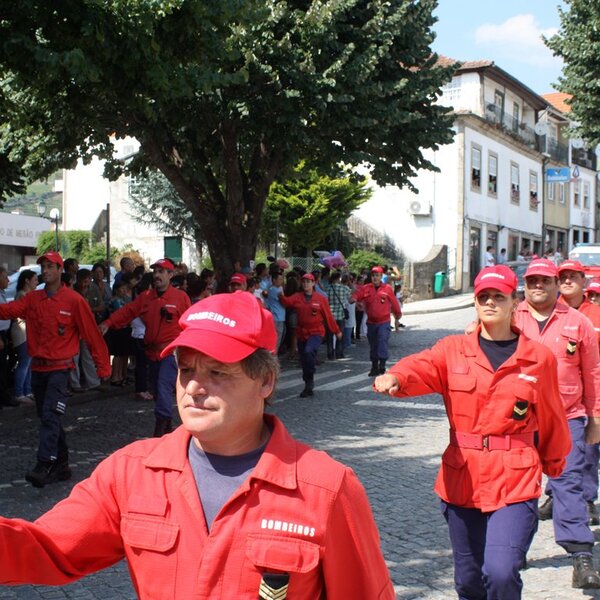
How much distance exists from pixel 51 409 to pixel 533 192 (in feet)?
143

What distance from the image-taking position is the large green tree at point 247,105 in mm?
10352

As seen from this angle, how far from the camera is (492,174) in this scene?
1645 inches

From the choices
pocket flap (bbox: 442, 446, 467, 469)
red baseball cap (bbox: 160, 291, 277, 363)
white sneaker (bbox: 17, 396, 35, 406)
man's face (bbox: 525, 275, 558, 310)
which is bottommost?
white sneaker (bbox: 17, 396, 35, 406)

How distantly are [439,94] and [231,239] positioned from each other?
511 centimetres

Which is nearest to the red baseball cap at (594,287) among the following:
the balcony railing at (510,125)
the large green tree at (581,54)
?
the large green tree at (581,54)

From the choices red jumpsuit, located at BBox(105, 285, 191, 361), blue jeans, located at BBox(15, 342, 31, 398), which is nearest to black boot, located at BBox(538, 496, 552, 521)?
red jumpsuit, located at BBox(105, 285, 191, 361)

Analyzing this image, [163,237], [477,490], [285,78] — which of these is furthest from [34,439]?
[163,237]

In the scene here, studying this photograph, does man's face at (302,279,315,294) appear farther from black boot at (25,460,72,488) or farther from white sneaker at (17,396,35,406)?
black boot at (25,460,72,488)

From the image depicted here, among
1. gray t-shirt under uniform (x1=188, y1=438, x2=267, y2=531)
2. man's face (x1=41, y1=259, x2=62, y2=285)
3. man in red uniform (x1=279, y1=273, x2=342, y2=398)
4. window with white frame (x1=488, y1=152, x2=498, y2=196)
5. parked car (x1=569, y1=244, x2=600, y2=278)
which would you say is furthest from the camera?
window with white frame (x1=488, y1=152, x2=498, y2=196)

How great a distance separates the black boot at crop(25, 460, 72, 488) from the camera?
7564mm

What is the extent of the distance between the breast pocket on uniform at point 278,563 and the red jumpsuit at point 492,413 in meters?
2.31

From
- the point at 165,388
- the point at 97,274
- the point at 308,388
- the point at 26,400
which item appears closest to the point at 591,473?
the point at 165,388

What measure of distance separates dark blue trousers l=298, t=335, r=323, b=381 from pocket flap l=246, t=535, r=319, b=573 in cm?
1106

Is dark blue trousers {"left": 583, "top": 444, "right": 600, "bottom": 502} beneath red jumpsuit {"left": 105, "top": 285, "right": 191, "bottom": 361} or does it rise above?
beneath
